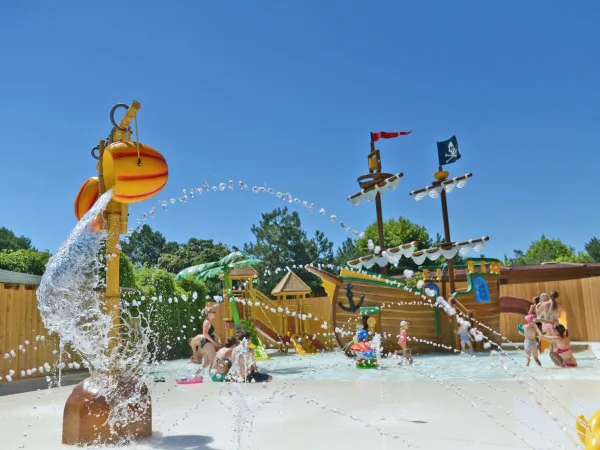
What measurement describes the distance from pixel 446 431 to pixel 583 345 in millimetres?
12996

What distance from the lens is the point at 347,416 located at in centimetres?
584

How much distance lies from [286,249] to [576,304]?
1565 centimetres

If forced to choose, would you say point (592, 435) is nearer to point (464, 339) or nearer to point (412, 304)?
point (464, 339)

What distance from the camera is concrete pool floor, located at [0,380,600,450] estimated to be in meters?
4.57

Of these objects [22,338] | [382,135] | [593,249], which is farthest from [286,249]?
[593,249]

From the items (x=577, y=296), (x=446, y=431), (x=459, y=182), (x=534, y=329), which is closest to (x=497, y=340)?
(x=577, y=296)

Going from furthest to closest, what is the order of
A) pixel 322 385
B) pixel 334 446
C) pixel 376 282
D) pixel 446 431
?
pixel 376 282
pixel 322 385
pixel 446 431
pixel 334 446

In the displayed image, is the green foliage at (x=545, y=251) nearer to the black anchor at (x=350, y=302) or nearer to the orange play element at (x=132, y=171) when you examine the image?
the black anchor at (x=350, y=302)

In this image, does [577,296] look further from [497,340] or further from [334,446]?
[334,446]

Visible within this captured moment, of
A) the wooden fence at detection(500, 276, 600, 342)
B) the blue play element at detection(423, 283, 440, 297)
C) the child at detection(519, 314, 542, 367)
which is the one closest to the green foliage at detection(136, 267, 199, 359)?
the blue play element at detection(423, 283, 440, 297)

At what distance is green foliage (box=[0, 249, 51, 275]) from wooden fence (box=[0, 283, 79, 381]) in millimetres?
2281

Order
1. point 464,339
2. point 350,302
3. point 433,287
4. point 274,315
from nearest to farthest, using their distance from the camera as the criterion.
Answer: point 464,339
point 350,302
point 433,287
point 274,315

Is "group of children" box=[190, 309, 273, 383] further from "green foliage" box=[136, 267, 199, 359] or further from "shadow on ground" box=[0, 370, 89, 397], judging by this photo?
"green foliage" box=[136, 267, 199, 359]

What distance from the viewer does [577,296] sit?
17.7m
